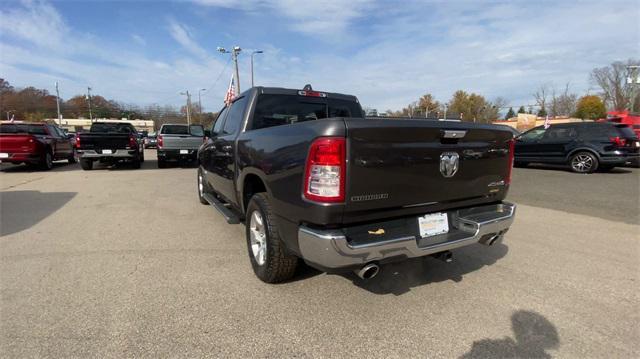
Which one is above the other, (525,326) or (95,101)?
(95,101)

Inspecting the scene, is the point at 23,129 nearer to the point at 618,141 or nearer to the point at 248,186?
the point at 248,186

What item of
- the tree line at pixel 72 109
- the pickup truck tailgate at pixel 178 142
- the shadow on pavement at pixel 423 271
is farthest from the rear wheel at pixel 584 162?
the tree line at pixel 72 109

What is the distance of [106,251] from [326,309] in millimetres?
2901

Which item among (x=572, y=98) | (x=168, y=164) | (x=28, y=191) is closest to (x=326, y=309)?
(x=28, y=191)

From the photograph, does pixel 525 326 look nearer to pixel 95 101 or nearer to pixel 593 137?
pixel 593 137

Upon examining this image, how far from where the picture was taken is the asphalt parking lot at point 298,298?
2453 millimetres

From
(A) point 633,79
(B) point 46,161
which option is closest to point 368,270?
(B) point 46,161

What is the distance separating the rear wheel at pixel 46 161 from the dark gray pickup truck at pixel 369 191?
12.4 metres

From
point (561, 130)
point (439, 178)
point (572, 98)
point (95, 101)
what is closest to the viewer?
point (439, 178)

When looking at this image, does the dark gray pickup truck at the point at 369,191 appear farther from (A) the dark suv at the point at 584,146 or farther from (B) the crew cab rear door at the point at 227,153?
(A) the dark suv at the point at 584,146

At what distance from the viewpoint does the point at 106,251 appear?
421 centimetres

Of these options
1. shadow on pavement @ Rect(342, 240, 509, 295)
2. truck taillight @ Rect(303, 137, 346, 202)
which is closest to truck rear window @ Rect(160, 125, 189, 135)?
shadow on pavement @ Rect(342, 240, 509, 295)

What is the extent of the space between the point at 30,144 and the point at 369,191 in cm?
1365

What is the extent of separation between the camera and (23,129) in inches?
500
